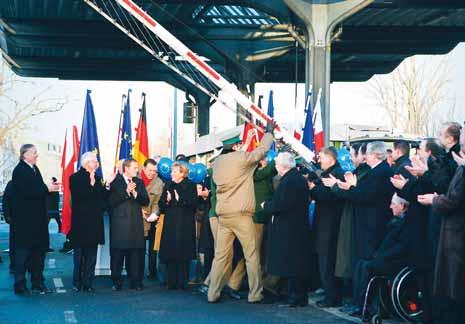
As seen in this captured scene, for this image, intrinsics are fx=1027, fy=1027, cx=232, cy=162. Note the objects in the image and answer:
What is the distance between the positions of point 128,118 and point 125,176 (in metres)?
5.53

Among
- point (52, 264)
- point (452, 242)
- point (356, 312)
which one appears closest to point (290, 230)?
point (356, 312)

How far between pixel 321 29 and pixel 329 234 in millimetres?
13564

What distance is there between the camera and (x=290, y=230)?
43.4 feet

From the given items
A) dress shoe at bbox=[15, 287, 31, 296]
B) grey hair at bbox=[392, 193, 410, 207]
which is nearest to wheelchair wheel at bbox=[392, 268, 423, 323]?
grey hair at bbox=[392, 193, 410, 207]

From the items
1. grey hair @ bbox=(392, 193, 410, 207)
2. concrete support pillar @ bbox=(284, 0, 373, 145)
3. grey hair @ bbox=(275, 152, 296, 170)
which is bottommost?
grey hair @ bbox=(392, 193, 410, 207)

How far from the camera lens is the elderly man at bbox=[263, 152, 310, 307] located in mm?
13141

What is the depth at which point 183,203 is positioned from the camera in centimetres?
1548

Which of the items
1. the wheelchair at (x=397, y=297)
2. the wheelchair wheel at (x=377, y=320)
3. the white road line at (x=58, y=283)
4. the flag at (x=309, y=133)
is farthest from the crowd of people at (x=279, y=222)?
the flag at (x=309, y=133)

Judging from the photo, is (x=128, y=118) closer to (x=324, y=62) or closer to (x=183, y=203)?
(x=183, y=203)

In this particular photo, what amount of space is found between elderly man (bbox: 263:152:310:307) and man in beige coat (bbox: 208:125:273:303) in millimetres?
438

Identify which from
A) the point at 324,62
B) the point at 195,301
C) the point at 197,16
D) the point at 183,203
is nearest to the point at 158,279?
the point at 183,203

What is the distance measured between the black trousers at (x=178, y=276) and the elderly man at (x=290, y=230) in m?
2.56

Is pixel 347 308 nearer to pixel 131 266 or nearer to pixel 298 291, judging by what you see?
pixel 298 291

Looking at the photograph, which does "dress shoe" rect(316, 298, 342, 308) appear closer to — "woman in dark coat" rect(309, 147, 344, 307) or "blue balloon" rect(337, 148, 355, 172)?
"woman in dark coat" rect(309, 147, 344, 307)
